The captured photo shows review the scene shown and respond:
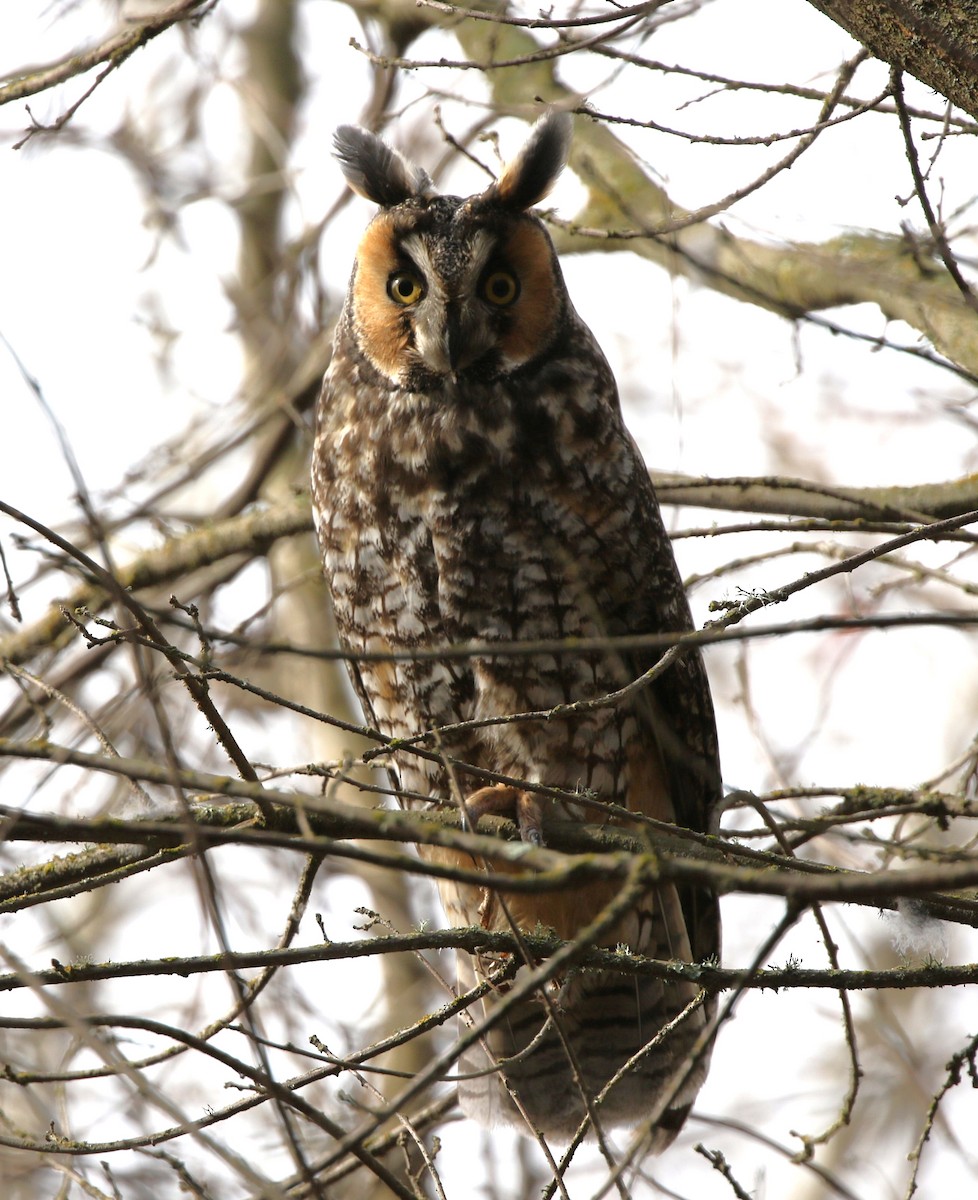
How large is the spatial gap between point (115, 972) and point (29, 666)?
2095mm

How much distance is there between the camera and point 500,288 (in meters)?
3.29

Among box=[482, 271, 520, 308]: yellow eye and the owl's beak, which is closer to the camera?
the owl's beak

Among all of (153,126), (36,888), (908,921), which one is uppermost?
(153,126)

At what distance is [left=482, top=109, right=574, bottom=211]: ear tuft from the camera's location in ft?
10.7

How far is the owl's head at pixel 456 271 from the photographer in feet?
10.4

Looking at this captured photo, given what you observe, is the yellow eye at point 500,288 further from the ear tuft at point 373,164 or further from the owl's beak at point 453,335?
the ear tuft at point 373,164

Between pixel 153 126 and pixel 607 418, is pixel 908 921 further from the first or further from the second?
pixel 153 126

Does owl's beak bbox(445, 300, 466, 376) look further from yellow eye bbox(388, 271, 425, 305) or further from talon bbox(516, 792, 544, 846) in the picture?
talon bbox(516, 792, 544, 846)

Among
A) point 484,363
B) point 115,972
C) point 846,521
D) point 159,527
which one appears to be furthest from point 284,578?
point 115,972

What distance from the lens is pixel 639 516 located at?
10.5 feet

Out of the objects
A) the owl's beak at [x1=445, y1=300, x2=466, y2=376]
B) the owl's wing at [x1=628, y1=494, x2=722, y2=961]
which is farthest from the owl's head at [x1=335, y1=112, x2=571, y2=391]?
the owl's wing at [x1=628, y1=494, x2=722, y2=961]

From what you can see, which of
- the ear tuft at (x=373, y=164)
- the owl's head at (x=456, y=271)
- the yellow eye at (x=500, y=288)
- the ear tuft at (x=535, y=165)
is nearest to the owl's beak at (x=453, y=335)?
the owl's head at (x=456, y=271)

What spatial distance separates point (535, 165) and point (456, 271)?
1.32 ft

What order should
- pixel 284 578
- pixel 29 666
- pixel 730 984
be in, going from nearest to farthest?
pixel 730 984 → pixel 29 666 → pixel 284 578
